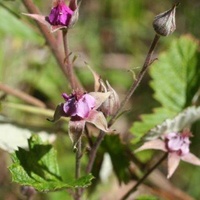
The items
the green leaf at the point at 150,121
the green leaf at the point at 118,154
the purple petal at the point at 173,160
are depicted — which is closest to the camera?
the purple petal at the point at 173,160

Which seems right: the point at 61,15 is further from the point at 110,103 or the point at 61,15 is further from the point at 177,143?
the point at 177,143

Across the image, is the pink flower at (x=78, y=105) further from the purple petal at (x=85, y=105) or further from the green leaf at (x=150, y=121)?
the green leaf at (x=150, y=121)

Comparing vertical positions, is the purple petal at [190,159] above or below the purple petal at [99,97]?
below

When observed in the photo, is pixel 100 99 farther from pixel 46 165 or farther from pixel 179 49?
pixel 179 49

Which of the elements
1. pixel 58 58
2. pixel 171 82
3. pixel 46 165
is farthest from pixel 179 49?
pixel 46 165

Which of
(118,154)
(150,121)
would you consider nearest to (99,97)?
(118,154)

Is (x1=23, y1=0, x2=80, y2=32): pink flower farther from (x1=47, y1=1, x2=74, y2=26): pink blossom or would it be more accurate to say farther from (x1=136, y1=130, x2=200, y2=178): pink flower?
(x1=136, y1=130, x2=200, y2=178): pink flower

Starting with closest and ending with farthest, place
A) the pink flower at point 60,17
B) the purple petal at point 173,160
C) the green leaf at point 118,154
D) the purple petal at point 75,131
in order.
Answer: the purple petal at point 75,131
the pink flower at point 60,17
the purple petal at point 173,160
the green leaf at point 118,154

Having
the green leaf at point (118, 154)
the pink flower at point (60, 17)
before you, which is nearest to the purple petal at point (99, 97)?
the pink flower at point (60, 17)

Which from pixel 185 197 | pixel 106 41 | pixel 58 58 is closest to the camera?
pixel 58 58
